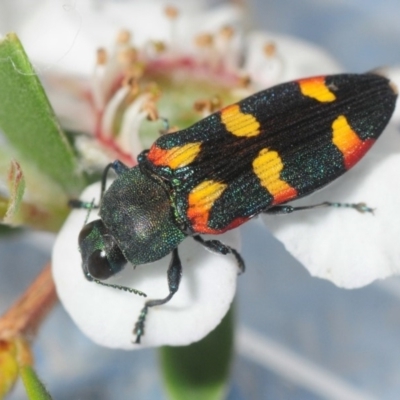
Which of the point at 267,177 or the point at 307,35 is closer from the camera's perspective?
the point at 267,177

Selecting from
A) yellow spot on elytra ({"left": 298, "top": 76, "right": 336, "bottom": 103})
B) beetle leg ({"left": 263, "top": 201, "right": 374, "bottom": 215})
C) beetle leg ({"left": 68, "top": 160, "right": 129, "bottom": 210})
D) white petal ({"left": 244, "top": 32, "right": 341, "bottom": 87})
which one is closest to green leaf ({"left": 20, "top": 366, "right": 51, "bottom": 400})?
beetle leg ({"left": 68, "top": 160, "right": 129, "bottom": 210})

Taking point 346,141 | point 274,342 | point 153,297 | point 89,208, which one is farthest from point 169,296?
point 274,342

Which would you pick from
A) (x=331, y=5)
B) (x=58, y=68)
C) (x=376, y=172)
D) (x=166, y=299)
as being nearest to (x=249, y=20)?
(x=58, y=68)

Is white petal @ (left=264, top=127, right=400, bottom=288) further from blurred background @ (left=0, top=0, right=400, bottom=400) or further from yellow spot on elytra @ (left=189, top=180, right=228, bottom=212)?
blurred background @ (left=0, top=0, right=400, bottom=400)

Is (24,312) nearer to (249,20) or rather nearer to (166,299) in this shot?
(166,299)

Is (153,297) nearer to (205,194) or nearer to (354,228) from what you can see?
(205,194)

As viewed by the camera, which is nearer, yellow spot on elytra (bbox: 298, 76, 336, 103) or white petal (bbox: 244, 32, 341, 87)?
yellow spot on elytra (bbox: 298, 76, 336, 103)
